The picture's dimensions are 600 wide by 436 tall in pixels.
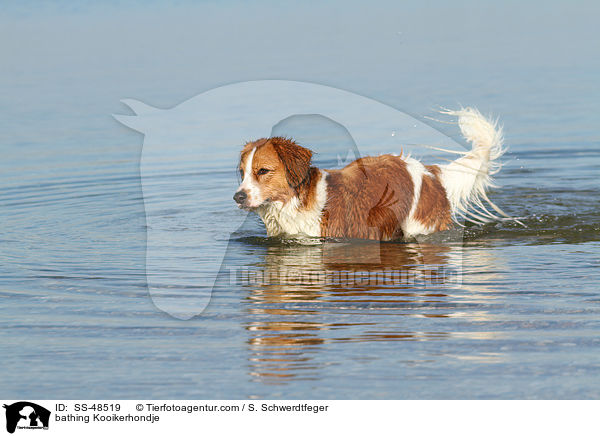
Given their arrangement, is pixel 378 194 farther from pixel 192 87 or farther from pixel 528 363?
pixel 192 87

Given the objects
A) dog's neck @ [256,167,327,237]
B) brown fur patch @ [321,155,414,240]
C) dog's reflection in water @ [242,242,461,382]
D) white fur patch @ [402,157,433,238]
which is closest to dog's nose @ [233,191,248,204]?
dog's neck @ [256,167,327,237]

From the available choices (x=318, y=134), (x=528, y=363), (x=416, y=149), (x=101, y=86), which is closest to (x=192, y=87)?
(x=101, y=86)

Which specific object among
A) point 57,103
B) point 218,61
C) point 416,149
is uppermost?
point 218,61

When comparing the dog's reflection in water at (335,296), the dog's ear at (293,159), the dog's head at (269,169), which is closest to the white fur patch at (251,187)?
the dog's head at (269,169)

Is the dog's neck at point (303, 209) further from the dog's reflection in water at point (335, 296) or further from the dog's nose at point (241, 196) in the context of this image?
the dog's nose at point (241, 196)

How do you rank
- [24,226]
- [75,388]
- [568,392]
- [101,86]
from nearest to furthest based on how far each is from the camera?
[568,392]
[75,388]
[24,226]
[101,86]

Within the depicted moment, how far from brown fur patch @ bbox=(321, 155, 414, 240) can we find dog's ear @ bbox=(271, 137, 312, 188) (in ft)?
1.25

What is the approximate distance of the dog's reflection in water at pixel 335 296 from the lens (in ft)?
18.4

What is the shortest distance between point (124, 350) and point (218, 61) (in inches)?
499

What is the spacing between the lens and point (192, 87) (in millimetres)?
15586
